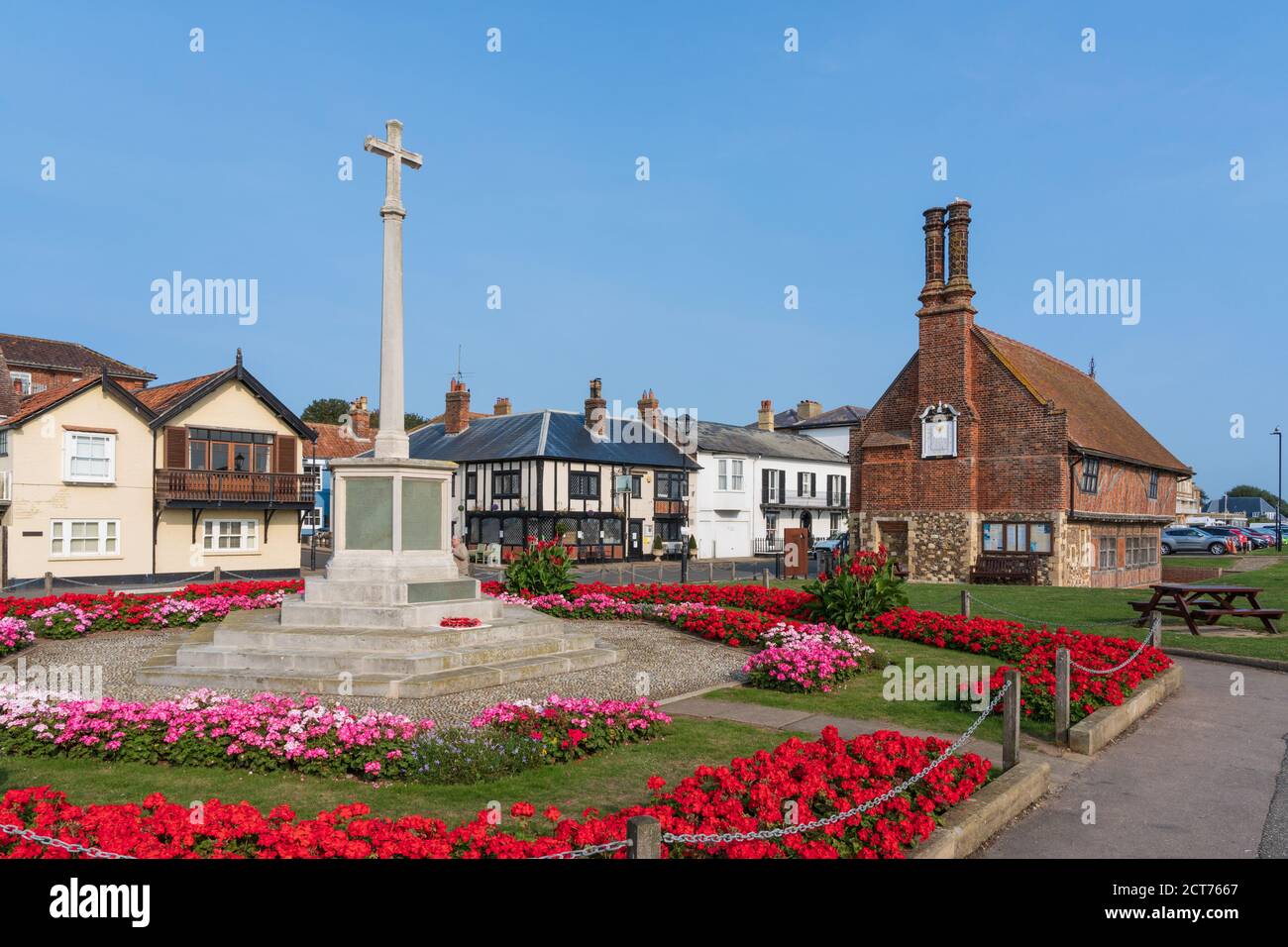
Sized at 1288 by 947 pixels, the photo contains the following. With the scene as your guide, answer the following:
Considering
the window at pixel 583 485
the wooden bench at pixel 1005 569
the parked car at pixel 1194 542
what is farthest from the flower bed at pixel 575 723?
the parked car at pixel 1194 542

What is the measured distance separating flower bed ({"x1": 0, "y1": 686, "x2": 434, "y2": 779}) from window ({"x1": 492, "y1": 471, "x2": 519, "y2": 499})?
36249 mm

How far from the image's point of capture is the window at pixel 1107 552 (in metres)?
33.2

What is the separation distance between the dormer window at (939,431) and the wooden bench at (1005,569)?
4.08 m

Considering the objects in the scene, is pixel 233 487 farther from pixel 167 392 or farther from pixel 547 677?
pixel 547 677

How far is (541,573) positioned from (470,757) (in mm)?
12271

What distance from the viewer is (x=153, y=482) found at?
33.9 metres

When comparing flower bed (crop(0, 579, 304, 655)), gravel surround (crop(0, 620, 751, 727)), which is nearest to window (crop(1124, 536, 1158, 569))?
gravel surround (crop(0, 620, 751, 727))

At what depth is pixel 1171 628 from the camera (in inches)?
725

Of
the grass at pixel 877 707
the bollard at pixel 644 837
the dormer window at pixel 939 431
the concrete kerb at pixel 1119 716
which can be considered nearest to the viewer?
the bollard at pixel 644 837

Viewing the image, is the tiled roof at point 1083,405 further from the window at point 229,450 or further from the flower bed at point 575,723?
the window at point 229,450

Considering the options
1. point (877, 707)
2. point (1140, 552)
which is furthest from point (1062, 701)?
point (1140, 552)

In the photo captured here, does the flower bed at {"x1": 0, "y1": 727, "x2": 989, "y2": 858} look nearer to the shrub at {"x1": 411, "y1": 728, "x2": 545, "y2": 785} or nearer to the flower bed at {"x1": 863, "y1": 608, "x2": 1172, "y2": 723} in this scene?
the shrub at {"x1": 411, "y1": 728, "x2": 545, "y2": 785}
